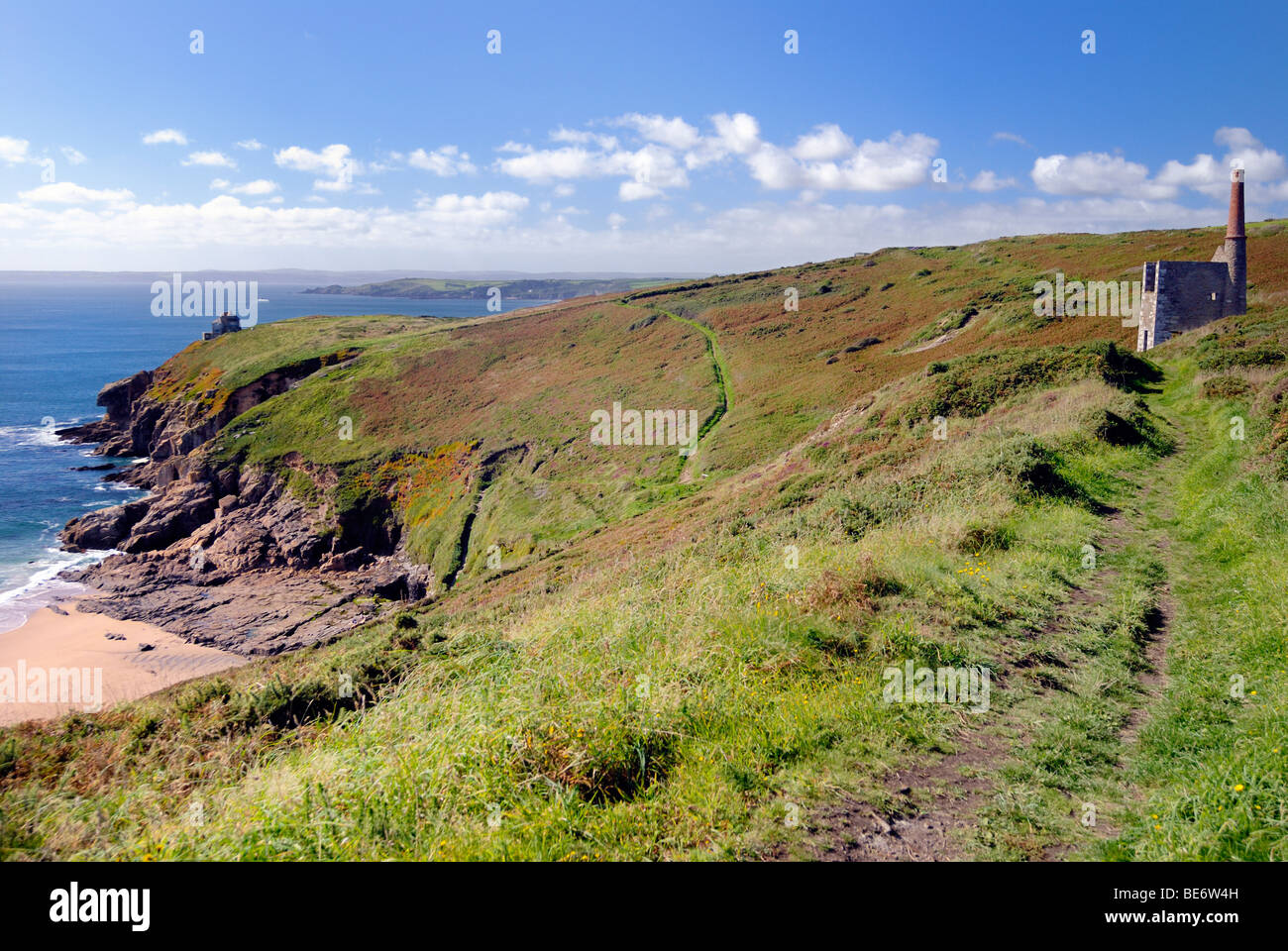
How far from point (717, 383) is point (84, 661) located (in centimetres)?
3931

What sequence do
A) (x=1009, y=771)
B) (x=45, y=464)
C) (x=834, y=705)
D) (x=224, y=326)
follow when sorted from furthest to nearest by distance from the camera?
(x=224, y=326) → (x=45, y=464) → (x=834, y=705) → (x=1009, y=771)

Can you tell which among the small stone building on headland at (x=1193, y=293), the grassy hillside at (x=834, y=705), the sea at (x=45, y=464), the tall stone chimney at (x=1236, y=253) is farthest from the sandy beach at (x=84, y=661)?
the tall stone chimney at (x=1236, y=253)

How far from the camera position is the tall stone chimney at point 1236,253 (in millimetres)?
32000

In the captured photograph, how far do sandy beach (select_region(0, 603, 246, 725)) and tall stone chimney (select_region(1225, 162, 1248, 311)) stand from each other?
49.6m

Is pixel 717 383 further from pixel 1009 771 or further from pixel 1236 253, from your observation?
pixel 1009 771

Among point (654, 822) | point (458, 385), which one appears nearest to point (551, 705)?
point (654, 822)

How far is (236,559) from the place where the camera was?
44.2 meters

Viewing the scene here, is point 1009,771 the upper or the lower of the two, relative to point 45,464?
upper

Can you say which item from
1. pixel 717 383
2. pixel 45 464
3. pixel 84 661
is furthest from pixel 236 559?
pixel 45 464

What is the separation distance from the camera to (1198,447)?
15969mm

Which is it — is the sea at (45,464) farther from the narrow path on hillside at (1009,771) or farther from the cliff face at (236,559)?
the narrow path on hillside at (1009,771)

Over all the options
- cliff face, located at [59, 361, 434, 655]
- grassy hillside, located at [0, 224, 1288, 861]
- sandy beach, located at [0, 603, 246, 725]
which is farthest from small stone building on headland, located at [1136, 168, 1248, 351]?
sandy beach, located at [0, 603, 246, 725]

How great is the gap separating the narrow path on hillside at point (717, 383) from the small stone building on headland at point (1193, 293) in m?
22.7

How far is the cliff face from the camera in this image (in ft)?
118
